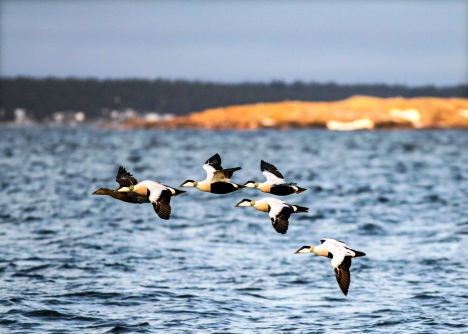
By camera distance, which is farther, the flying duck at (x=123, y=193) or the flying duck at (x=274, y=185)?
the flying duck at (x=274, y=185)

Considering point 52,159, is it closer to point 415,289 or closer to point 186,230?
point 186,230

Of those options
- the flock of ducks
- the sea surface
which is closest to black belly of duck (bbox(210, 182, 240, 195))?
the flock of ducks

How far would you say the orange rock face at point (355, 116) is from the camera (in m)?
181

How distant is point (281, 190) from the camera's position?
53.8 ft

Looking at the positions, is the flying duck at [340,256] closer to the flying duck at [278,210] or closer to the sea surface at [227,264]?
the flying duck at [278,210]

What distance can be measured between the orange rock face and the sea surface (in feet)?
424

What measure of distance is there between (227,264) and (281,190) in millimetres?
11255

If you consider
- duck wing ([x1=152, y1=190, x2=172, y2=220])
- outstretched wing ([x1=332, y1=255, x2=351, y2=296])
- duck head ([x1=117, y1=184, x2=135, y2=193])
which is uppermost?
duck head ([x1=117, y1=184, x2=135, y2=193])

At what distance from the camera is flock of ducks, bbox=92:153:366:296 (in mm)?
14391

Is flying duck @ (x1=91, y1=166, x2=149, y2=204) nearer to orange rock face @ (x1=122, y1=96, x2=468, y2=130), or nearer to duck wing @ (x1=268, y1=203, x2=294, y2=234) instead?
duck wing @ (x1=268, y1=203, x2=294, y2=234)

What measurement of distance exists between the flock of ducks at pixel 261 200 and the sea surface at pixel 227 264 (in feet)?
15.2

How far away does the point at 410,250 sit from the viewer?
2969cm

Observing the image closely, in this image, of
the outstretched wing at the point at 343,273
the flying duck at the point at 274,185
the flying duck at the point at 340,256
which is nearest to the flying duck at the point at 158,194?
the flying duck at the point at 274,185

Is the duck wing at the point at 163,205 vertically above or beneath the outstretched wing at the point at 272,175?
beneath
